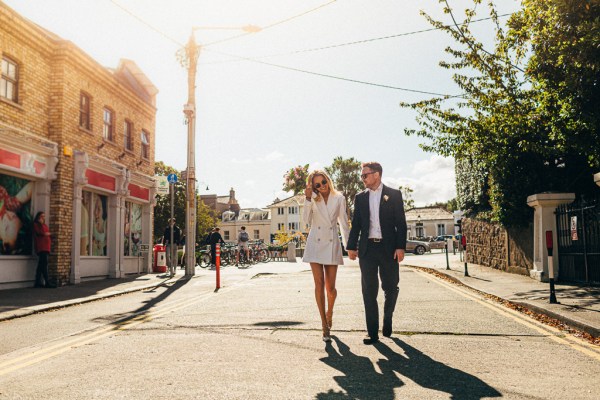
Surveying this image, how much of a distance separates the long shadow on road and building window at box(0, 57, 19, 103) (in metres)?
11.3

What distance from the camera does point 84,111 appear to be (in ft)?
55.4

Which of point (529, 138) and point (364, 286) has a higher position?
point (529, 138)

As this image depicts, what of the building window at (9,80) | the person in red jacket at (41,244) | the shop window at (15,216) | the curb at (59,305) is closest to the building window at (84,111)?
the building window at (9,80)

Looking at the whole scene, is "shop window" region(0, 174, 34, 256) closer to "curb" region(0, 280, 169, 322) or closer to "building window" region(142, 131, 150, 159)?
"curb" region(0, 280, 169, 322)

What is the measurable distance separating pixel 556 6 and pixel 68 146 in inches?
478

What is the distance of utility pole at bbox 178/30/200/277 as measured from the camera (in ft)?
59.6

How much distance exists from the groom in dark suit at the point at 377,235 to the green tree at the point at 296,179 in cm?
4266

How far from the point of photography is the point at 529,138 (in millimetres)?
13508

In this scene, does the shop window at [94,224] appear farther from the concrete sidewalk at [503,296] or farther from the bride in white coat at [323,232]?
the bride in white coat at [323,232]

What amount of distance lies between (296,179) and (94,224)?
34530 mm

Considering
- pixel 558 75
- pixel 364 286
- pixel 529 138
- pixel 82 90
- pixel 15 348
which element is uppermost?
pixel 82 90

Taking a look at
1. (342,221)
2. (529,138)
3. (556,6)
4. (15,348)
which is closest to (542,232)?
(529,138)

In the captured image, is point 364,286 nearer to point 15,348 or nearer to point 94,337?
point 94,337

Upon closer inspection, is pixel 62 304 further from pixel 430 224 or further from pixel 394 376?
pixel 430 224
